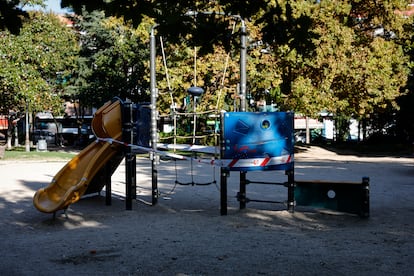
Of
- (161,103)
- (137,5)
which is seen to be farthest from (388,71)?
(137,5)

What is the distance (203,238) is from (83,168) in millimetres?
3586

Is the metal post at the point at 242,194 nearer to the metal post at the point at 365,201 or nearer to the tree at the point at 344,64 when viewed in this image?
the metal post at the point at 365,201

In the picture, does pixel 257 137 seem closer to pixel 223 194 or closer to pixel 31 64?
pixel 223 194

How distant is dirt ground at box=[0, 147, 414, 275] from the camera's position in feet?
19.4

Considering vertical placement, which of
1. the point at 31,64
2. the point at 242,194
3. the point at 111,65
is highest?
the point at 111,65

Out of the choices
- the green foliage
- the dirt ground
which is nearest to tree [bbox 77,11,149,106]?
the green foliage

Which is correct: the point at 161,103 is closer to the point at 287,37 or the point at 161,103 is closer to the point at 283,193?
the point at 283,193

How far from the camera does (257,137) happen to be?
963 centimetres

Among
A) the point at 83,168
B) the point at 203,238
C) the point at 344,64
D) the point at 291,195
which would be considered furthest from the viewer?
the point at 344,64

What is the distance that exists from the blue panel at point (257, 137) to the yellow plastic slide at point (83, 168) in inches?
89.2

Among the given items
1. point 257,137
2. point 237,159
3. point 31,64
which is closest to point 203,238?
point 237,159

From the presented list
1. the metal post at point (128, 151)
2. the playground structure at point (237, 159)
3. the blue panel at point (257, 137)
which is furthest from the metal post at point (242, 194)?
the metal post at point (128, 151)

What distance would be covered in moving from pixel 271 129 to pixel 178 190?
4.35 meters

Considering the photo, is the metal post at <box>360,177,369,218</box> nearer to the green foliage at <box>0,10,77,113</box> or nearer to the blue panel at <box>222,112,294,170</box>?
the blue panel at <box>222,112,294,170</box>
